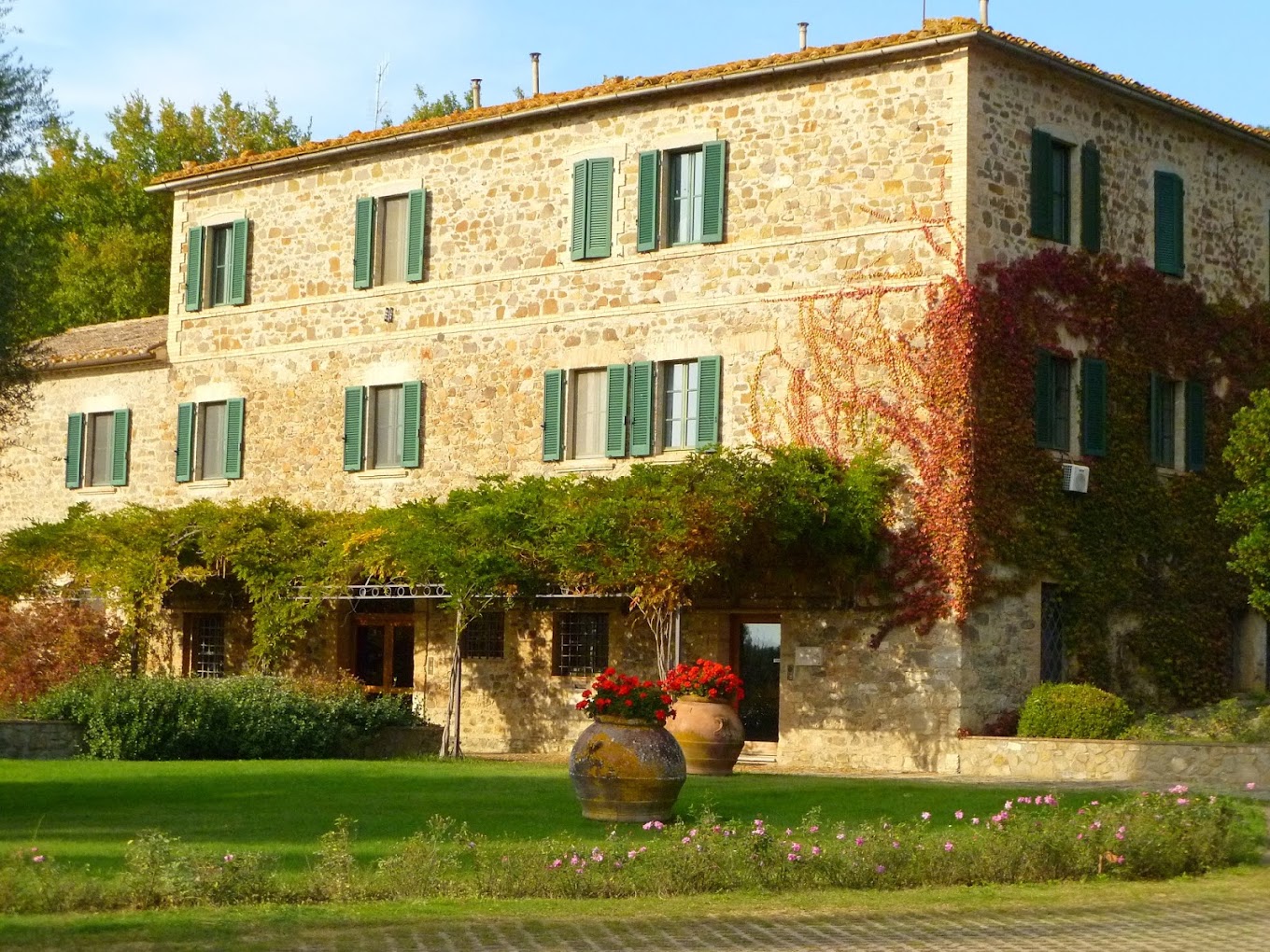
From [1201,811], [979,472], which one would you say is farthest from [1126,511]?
[1201,811]

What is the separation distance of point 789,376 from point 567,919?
1384 cm

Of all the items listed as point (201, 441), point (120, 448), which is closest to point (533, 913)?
→ point (201, 441)

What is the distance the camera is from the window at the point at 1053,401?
23.3 metres

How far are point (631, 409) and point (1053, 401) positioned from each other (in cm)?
523

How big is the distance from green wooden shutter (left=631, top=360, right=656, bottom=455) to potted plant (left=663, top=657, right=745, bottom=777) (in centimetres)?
463

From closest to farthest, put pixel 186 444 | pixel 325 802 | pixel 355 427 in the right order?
pixel 325 802
pixel 355 427
pixel 186 444

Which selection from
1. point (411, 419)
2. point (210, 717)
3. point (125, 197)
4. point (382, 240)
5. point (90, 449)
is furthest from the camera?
point (125, 197)

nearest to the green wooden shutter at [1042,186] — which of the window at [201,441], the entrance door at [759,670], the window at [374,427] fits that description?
the entrance door at [759,670]

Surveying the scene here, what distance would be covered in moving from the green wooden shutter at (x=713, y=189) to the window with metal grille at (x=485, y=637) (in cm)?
615

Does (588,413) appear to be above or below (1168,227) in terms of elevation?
below

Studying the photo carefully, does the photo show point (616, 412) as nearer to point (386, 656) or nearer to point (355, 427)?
point (355, 427)

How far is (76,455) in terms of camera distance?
3153 cm

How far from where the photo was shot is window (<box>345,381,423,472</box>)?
27.6 m

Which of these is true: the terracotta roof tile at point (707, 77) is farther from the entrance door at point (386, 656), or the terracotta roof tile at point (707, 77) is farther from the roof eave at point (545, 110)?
the entrance door at point (386, 656)
